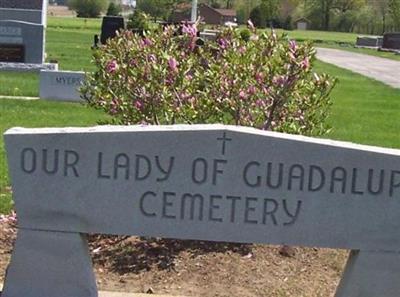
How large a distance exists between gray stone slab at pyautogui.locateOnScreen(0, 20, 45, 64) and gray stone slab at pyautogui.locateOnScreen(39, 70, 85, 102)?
6.54 meters

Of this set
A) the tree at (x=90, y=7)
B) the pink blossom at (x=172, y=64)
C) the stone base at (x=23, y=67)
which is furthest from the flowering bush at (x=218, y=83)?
the tree at (x=90, y=7)

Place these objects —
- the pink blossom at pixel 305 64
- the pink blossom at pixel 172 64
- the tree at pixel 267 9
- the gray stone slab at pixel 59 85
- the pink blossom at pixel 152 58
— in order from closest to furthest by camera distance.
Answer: the pink blossom at pixel 305 64 → the pink blossom at pixel 172 64 → the pink blossom at pixel 152 58 → the gray stone slab at pixel 59 85 → the tree at pixel 267 9

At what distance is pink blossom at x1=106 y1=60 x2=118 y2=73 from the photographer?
22.5 feet

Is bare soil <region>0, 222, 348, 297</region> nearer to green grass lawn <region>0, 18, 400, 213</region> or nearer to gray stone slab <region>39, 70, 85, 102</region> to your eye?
green grass lawn <region>0, 18, 400, 213</region>

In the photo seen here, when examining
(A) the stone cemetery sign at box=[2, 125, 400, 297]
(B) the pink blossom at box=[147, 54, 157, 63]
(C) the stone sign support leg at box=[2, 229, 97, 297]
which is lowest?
(C) the stone sign support leg at box=[2, 229, 97, 297]

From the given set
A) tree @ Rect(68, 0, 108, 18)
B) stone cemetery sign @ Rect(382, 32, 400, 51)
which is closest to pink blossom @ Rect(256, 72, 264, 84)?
stone cemetery sign @ Rect(382, 32, 400, 51)

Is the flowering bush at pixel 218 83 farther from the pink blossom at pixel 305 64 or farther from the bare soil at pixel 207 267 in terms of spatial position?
the bare soil at pixel 207 267

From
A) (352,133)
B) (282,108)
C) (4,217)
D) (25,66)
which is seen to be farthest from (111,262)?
(25,66)

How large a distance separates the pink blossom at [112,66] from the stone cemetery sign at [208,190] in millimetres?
2404

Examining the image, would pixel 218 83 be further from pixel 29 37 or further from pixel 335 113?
pixel 29 37

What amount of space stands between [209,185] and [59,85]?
11927 mm

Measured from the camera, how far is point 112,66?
6.88m

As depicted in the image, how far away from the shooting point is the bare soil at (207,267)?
5.55m

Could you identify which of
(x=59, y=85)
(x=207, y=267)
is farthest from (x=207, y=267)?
(x=59, y=85)
